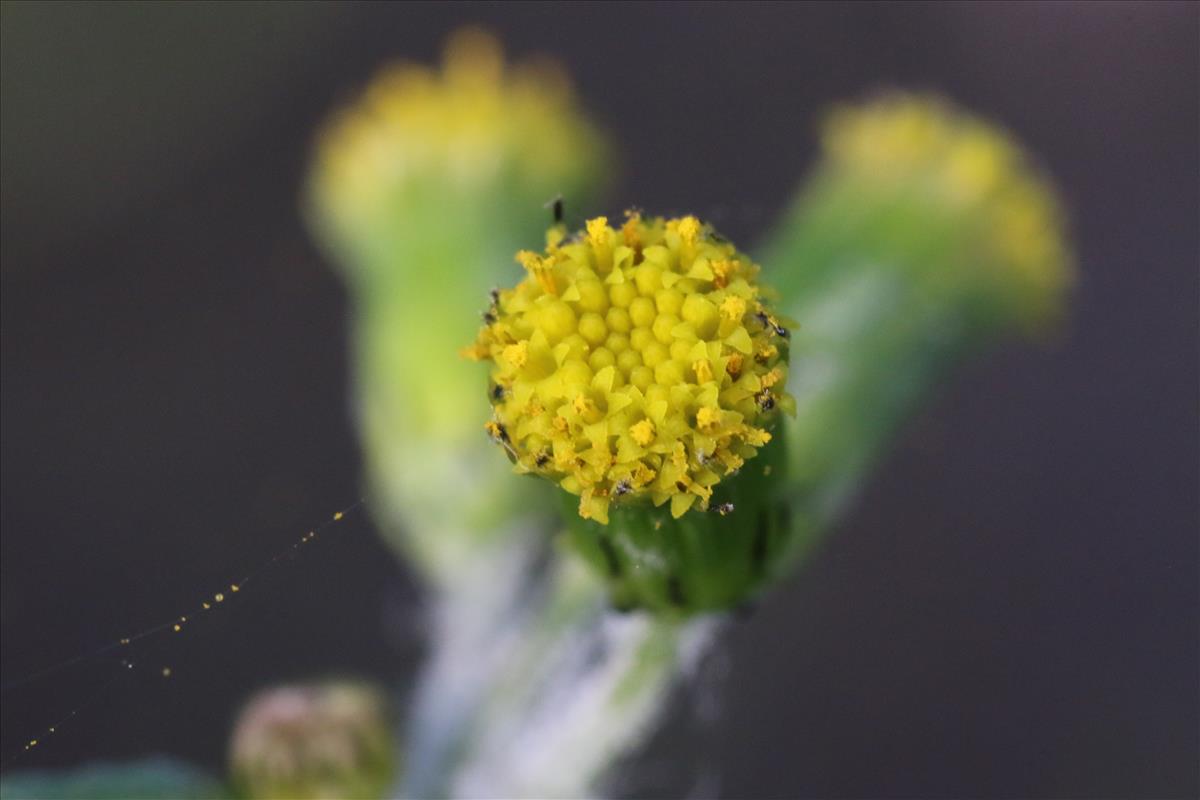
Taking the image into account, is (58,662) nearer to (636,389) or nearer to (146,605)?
(146,605)

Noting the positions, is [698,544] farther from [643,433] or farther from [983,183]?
[983,183]

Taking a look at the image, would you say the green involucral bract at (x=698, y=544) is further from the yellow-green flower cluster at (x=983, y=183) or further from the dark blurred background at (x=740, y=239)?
the yellow-green flower cluster at (x=983, y=183)

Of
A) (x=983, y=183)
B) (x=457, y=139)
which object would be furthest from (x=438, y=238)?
(x=983, y=183)

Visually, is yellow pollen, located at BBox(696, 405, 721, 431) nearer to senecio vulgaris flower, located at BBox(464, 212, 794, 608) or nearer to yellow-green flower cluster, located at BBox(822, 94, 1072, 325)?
senecio vulgaris flower, located at BBox(464, 212, 794, 608)

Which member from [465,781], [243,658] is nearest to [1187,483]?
[465,781]

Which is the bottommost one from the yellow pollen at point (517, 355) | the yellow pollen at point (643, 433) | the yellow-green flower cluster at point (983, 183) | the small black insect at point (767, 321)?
the yellow pollen at point (643, 433)

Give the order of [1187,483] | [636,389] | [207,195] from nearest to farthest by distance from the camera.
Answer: [636,389], [1187,483], [207,195]

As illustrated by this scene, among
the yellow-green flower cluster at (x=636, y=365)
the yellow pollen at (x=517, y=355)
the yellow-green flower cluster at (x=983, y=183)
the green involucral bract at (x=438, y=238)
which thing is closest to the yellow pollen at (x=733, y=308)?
the yellow-green flower cluster at (x=636, y=365)
